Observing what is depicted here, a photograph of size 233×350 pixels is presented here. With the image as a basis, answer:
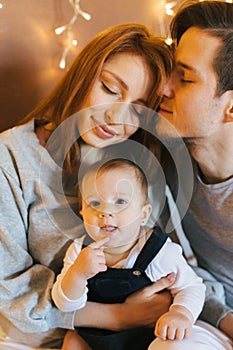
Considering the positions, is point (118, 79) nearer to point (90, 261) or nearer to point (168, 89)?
point (168, 89)

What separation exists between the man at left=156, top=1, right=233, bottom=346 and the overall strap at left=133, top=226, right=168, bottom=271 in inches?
7.3

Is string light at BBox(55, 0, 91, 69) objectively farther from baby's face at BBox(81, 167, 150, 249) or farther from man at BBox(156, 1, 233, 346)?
baby's face at BBox(81, 167, 150, 249)

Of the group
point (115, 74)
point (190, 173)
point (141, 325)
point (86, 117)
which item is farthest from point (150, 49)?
point (141, 325)

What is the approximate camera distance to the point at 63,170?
1.10 meters

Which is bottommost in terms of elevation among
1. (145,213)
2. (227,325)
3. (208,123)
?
(227,325)

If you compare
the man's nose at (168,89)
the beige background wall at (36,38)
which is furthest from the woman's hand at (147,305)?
the beige background wall at (36,38)

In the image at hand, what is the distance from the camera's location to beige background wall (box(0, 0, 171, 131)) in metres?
1.24

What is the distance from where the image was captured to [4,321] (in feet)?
3.56

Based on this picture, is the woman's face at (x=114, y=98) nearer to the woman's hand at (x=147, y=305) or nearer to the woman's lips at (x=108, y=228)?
the woman's lips at (x=108, y=228)

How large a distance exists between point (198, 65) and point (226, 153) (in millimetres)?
212

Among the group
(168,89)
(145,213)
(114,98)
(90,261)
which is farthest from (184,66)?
(90,261)

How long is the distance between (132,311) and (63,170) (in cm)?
34

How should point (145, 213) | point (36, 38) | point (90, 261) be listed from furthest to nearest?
point (36, 38) → point (145, 213) → point (90, 261)

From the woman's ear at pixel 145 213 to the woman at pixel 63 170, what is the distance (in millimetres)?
132
